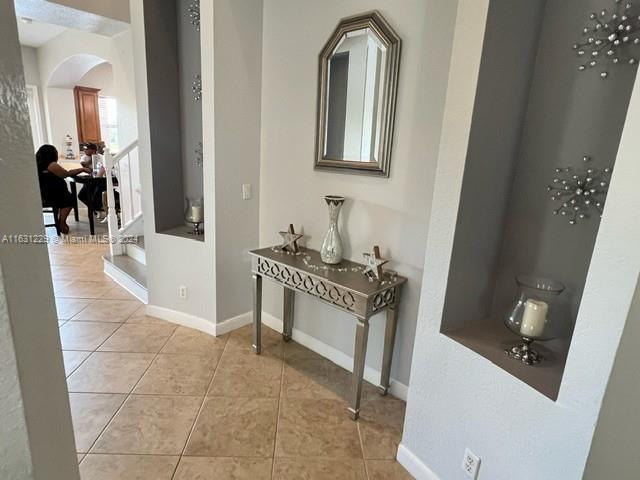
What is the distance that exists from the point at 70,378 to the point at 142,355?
1.38ft

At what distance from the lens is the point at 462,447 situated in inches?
57.4

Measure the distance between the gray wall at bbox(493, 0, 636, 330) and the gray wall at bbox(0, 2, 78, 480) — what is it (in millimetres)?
1644

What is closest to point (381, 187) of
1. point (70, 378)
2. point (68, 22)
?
point (70, 378)

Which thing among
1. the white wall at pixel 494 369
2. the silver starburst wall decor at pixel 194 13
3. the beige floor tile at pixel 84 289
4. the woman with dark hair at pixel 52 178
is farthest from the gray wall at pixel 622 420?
the woman with dark hair at pixel 52 178

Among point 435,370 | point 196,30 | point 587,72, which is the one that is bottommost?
point 435,370

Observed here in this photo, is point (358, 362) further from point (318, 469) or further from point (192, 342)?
point (192, 342)

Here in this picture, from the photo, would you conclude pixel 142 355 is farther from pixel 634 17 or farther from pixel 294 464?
pixel 634 17

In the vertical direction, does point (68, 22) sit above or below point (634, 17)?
above

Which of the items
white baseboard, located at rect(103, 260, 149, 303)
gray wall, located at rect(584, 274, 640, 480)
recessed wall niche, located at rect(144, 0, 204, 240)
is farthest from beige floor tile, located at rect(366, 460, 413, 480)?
white baseboard, located at rect(103, 260, 149, 303)

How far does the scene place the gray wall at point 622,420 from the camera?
975 mm

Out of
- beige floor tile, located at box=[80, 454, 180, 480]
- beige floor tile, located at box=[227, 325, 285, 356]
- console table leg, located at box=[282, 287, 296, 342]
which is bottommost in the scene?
beige floor tile, located at box=[80, 454, 180, 480]

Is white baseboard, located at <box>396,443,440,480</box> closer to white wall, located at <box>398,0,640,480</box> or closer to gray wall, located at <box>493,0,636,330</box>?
white wall, located at <box>398,0,640,480</box>

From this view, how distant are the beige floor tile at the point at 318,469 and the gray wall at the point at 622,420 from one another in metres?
0.98

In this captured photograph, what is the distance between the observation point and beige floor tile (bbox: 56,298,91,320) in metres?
3.09
